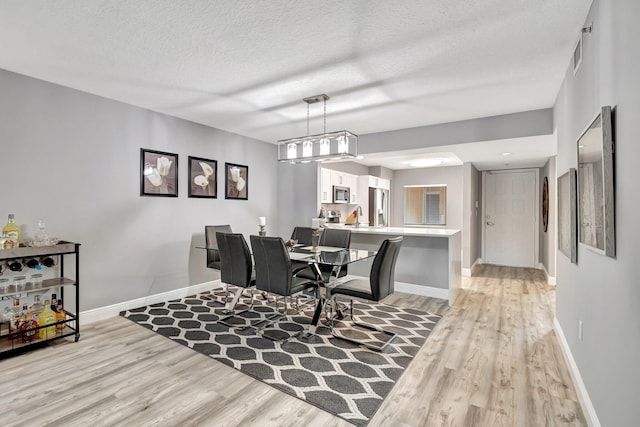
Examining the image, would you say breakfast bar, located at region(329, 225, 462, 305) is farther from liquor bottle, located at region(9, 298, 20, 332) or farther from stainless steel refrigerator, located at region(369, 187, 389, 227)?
liquor bottle, located at region(9, 298, 20, 332)

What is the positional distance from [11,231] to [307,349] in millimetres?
2796

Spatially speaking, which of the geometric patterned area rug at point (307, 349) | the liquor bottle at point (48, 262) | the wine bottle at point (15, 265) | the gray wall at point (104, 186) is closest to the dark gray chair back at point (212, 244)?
the gray wall at point (104, 186)

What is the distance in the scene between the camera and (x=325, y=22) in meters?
2.10

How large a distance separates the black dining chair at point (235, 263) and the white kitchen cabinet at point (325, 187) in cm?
253

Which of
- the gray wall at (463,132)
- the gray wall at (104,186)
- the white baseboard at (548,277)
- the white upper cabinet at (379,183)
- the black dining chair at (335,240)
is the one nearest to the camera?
the gray wall at (104,186)

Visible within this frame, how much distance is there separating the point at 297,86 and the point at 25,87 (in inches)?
101

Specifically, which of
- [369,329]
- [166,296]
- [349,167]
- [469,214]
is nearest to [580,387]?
[369,329]

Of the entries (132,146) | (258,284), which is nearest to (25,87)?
(132,146)

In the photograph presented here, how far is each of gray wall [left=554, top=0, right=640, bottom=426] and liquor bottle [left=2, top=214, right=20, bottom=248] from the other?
4189 millimetres

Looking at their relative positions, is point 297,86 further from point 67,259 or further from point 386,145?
point 67,259

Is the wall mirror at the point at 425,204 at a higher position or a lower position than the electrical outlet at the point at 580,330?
higher

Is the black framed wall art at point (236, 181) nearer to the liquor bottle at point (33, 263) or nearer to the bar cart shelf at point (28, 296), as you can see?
the bar cart shelf at point (28, 296)

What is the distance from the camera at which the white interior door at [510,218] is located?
6824 mm

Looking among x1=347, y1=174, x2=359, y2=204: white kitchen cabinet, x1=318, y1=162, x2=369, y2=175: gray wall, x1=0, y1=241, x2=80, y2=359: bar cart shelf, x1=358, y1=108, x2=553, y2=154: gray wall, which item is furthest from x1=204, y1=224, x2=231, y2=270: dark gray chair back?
x1=347, y1=174, x2=359, y2=204: white kitchen cabinet
